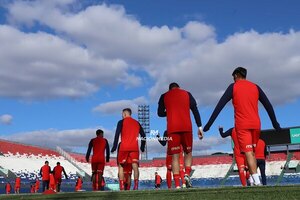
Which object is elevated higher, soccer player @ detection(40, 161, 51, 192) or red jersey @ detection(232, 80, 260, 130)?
red jersey @ detection(232, 80, 260, 130)

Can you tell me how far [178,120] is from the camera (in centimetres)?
788

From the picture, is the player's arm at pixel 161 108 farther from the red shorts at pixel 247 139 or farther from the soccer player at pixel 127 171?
the soccer player at pixel 127 171

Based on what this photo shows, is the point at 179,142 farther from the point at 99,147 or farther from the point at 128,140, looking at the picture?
the point at 99,147

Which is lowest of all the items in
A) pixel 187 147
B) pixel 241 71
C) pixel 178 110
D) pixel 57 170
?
pixel 187 147

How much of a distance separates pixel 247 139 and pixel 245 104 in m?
0.57

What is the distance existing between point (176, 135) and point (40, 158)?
5720cm

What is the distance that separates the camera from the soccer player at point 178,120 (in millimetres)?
7828

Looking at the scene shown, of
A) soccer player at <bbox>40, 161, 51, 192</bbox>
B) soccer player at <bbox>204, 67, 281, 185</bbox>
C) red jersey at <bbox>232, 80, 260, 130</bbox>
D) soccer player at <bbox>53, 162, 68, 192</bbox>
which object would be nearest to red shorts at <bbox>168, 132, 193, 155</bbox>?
soccer player at <bbox>204, 67, 281, 185</bbox>

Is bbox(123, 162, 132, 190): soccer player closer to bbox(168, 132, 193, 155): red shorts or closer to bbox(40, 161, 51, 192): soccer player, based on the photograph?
bbox(168, 132, 193, 155): red shorts

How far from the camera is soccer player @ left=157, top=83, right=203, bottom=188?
7828mm

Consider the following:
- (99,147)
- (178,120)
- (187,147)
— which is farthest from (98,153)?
(178,120)

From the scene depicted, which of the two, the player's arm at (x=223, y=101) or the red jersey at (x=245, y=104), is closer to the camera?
the red jersey at (x=245, y=104)

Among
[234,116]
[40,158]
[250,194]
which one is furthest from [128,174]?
[40,158]

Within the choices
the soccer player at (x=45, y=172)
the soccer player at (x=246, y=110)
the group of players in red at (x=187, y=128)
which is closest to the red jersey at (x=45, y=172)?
the soccer player at (x=45, y=172)
